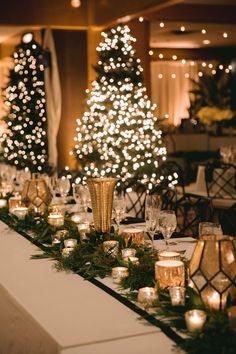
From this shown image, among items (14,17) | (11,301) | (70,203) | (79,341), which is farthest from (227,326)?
(14,17)

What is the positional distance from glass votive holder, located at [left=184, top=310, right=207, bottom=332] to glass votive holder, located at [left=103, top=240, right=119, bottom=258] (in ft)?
2.49

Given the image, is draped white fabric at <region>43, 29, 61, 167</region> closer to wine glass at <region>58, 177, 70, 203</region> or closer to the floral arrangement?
the floral arrangement

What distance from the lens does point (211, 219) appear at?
361cm

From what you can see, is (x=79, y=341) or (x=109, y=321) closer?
(x=79, y=341)

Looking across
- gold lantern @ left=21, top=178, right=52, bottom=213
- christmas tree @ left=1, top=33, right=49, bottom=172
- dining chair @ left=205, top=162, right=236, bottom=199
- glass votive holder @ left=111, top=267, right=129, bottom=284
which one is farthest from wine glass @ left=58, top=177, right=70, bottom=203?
christmas tree @ left=1, top=33, right=49, bottom=172

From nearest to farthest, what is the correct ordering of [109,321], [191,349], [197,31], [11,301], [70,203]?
[191,349] → [109,321] → [11,301] → [70,203] → [197,31]

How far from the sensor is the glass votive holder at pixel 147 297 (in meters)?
1.87

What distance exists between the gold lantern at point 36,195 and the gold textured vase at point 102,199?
0.81 meters

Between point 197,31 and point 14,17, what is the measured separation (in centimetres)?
485

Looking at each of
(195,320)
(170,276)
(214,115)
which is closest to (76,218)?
(170,276)

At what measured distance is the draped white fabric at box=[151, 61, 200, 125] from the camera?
1578 cm

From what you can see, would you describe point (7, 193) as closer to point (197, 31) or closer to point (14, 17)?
point (14, 17)

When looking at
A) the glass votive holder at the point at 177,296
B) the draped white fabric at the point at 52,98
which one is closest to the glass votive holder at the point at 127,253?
the glass votive holder at the point at 177,296

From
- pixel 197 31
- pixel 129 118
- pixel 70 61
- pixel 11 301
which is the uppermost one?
pixel 197 31
